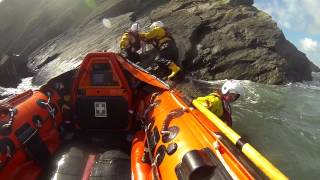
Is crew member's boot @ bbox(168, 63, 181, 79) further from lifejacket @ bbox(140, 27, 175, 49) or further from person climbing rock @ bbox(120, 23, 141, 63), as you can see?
person climbing rock @ bbox(120, 23, 141, 63)

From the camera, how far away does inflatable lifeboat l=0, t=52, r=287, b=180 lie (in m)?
3.21

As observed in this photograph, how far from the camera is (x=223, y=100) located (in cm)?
498

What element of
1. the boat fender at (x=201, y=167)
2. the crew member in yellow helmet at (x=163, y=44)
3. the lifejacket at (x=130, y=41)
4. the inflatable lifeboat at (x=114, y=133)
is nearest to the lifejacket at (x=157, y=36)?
the crew member in yellow helmet at (x=163, y=44)

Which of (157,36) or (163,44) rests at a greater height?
(157,36)

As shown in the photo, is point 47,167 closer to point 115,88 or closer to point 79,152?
point 79,152

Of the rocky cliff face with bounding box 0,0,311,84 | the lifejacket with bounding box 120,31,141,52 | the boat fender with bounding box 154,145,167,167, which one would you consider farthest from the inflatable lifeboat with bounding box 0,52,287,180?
the rocky cliff face with bounding box 0,0,311,84

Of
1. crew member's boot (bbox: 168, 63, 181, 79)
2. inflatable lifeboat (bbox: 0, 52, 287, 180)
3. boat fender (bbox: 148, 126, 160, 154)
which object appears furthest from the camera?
crew member's boot (bbox: 168, 63, 181, 79)

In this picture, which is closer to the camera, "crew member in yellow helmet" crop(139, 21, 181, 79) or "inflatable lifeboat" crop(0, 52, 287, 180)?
"inflatable lifeboat" crop(0, 52, 287, 180)

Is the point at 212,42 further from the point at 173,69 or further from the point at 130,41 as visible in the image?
the point at 130,41

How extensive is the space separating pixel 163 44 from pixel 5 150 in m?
6.91

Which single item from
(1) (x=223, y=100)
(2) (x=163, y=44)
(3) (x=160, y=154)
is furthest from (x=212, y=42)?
(3) (x=160, y=154)

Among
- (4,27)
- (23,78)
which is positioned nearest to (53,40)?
(23,78)

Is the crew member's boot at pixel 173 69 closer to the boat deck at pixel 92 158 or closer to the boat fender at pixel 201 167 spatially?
the boat deck at pixel 92 158

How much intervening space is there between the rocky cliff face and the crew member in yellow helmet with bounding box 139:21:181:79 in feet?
12.0
